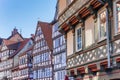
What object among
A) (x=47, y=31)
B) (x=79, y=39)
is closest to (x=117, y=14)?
(x=79, y=39)

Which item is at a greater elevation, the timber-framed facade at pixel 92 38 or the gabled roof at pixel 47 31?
the gabled roof at pixel 47 31

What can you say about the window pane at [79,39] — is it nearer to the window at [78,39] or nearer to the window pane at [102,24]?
the window at [78,39]

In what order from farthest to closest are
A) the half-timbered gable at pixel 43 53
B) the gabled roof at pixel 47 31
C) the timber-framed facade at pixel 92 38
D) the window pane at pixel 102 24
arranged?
1. the gabled roof at pixel 47 31
2. the half-timbered gable at pixel 43 53
3. the window pane at pixel 102 24
4. the timber-framed facade at pixel 92 38

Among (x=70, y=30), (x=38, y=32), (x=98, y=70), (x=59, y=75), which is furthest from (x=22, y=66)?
(x=98, y=70)

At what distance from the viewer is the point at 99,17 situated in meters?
15.5

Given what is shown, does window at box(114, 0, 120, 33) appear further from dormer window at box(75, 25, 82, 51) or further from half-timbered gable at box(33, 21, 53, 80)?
half-timbered gable at box(33, 21, 53, 80)

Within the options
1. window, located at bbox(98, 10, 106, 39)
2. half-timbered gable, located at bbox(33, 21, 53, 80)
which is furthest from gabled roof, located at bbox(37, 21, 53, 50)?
window, located at bbox(98, 10, 106, 39)

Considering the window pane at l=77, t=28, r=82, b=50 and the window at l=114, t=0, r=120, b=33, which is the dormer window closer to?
the window pane at l=77, t=28, r=82, b=50

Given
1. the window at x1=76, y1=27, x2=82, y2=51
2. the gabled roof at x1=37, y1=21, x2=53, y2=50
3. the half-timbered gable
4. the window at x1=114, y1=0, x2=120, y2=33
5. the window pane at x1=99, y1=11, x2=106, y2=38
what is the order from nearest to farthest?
the window at x1=114, y1=0, x2=120, y2=33 < the window pane at x1=99, y1=11, x2=106, y2=38 < the window at x1=76, y1=27, x2=82, y2=51 < the half-timbered gable < the gabled roof at x1=37, y1=21, x2=53, y2=50

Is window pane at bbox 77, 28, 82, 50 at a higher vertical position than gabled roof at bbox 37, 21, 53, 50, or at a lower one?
lower

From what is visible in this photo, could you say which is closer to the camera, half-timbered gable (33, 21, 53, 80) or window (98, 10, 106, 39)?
window (98, 10, 106, 39)

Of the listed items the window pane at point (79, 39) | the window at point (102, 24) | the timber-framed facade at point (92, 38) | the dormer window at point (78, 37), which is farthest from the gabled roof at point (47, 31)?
the window at point (102, 24)

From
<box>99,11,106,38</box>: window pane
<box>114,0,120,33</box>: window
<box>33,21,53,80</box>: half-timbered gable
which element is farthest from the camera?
<box>33,21,53,80</box>: half-timbered gable

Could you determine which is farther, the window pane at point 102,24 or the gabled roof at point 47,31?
the gabled roof at point 47,31
